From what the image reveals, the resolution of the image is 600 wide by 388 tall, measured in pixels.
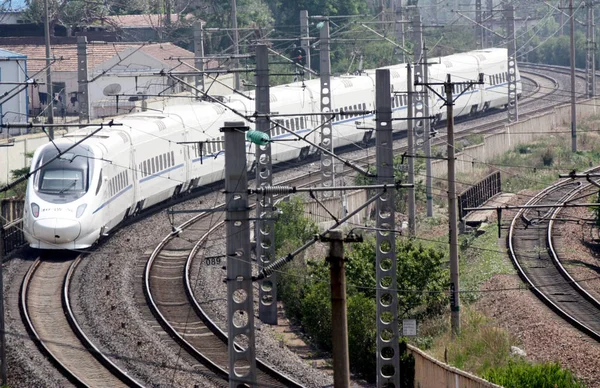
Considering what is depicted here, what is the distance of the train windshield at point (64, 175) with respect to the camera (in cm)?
2991

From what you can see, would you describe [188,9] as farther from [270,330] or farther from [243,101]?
[270,330]

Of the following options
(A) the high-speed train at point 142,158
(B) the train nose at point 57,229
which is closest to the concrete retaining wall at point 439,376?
(A) the high-speed train at point 142,158

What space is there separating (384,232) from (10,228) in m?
15.8

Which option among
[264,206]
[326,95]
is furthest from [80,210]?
[326,95]

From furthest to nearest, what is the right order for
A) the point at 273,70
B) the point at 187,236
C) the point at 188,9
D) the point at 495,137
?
the point at 188,9 < the point at 273,70 < the point at 495,137 < the point at 187,236

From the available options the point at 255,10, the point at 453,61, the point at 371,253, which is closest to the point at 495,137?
the point at 453,61

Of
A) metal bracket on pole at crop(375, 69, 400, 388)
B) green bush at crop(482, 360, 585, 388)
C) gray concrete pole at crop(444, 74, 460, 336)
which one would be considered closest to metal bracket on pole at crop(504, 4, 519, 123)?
gray concrete pole at crop(444, 74, 460, 336)

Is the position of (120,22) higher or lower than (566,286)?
higher

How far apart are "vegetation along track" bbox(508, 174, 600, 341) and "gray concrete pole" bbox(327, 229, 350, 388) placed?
28.4ft

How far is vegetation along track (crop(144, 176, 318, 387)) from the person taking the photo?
2234cm

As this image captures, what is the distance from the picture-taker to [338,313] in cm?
1332

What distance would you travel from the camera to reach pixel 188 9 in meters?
81.5

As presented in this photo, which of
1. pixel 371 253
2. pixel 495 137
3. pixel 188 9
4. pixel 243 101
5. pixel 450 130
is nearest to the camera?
pixel 450 130

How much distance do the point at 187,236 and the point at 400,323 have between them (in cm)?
1029
